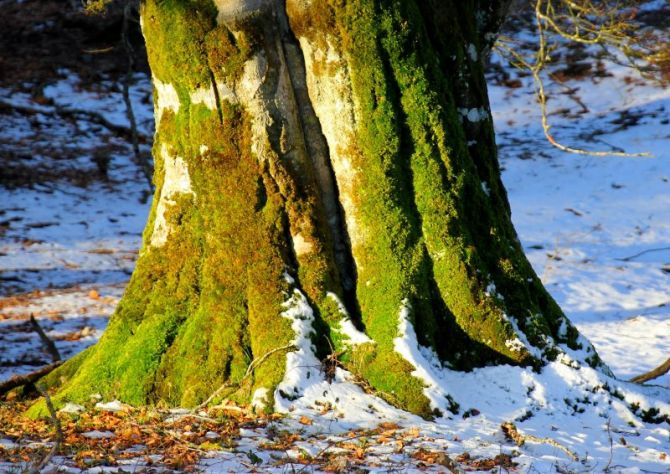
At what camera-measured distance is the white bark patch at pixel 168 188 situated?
4164 mm

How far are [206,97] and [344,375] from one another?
1712 mm

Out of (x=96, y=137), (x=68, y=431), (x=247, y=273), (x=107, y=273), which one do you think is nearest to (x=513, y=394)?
(x=247, y=273)

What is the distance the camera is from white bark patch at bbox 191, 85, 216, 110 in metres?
3.98

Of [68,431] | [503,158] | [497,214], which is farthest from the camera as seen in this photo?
[503,158]

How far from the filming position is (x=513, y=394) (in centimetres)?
379

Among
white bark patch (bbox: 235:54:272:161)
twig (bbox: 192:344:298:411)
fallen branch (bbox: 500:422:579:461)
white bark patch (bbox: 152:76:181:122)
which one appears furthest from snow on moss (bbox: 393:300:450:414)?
white bark patch (bbox: 152:76:181:122)

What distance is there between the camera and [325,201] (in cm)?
407

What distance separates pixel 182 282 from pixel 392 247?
125 cm

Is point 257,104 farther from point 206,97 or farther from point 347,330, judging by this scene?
point 347,330

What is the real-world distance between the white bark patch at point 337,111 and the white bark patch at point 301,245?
0.26 m

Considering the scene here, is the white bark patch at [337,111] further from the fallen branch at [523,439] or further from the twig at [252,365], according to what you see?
the fallen branch at [523,439]

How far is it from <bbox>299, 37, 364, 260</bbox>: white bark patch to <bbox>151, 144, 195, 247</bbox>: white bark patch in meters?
0.85

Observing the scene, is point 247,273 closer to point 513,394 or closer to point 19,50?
point 513,394

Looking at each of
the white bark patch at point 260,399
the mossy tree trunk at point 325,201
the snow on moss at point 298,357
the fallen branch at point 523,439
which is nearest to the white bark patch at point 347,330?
the mossy tree trunk at point 325,201
